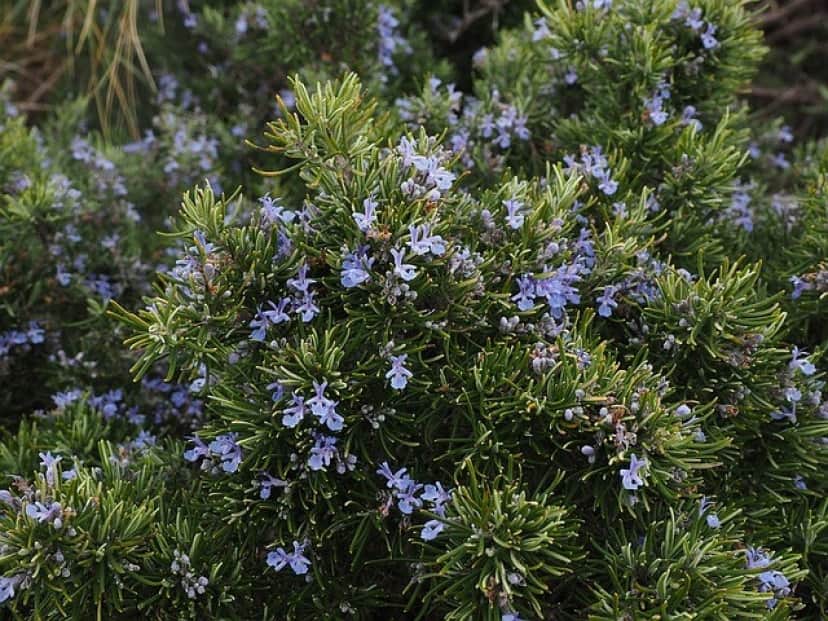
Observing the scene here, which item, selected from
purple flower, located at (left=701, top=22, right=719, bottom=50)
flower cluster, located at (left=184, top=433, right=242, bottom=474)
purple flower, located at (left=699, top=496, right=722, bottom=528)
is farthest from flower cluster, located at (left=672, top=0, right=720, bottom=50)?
flower cluster, located at (left=184, top=433, right=242, bottom=474)

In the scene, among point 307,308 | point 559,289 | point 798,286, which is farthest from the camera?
point 798,286

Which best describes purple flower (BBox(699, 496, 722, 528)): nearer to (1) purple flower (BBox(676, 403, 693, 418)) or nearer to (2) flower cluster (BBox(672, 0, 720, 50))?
(1) purple flower (BBox(676, 403, 693, 418))

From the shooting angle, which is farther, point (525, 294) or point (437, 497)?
point (525, 294)

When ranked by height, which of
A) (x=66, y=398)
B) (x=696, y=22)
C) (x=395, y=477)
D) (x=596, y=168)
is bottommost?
(x=66, y=398)

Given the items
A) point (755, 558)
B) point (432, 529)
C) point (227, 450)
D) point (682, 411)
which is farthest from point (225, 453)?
point (755, 558)

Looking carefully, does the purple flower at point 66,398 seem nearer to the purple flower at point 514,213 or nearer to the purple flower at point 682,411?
the purple flower at point 514,213

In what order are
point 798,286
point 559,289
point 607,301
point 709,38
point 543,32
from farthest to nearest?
point 543,32 → point 709,38 → point 798,286 → point 607,301 → point 559,289

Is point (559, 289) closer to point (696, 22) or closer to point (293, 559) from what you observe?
point (293, 559)

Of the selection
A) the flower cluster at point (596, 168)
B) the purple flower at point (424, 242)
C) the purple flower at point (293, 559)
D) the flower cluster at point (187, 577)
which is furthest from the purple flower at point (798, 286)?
the flower cluster at point (187, 577)
